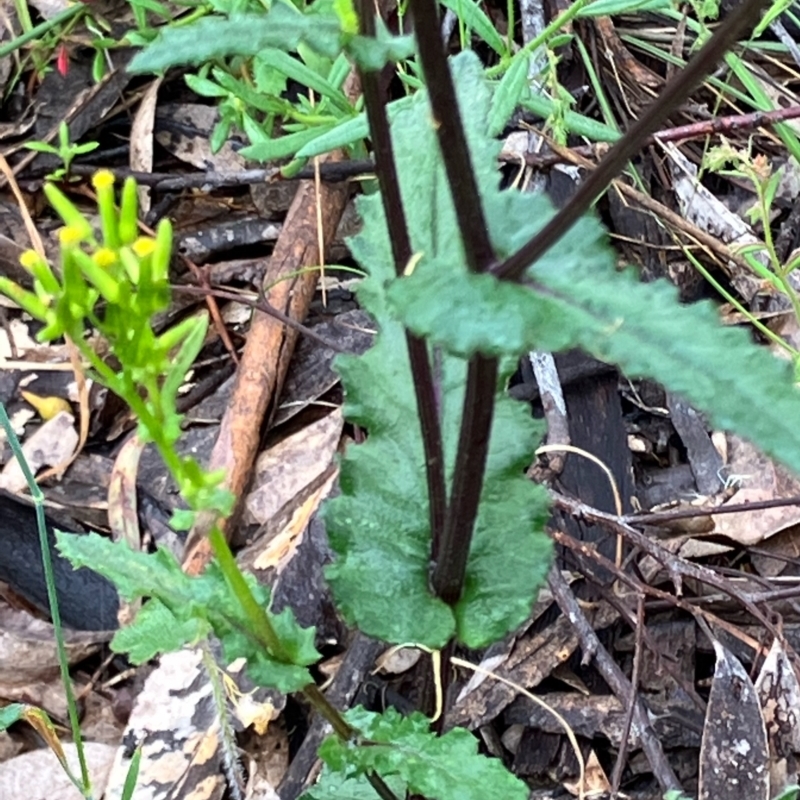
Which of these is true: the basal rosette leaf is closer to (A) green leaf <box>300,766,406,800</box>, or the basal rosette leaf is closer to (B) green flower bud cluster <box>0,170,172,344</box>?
(B) green flower bud cluster <box>0,170,172,344</box>

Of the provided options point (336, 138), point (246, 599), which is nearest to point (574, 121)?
point (336, 138)

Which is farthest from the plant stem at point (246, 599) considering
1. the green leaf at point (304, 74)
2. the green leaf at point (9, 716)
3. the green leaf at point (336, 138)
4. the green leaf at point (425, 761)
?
the green leaf at point (304, 74)

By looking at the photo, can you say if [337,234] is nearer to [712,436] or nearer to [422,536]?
[712,436]

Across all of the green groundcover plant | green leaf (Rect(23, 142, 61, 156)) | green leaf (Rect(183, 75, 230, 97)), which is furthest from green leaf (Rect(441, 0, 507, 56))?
green leaf (Rect(23, 142, 61, 156))

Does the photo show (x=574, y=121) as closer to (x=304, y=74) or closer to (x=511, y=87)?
(x=511, y=87)

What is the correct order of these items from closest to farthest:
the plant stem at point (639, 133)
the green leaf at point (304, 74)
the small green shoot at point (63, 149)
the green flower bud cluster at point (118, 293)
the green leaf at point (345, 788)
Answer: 1. the plant stem at point (639, 133)
2. the green flower bud cluster at point (118, 293)
3. the green leaf at point (345, 788)
4. the green leaf at point (304, 74)
5. the small green shoot at point (63, 149)

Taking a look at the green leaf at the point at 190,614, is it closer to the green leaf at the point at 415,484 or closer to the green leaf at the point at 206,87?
the green leaf at the point at 415,484

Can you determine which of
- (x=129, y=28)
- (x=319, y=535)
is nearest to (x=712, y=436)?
(x=319, y=535)
